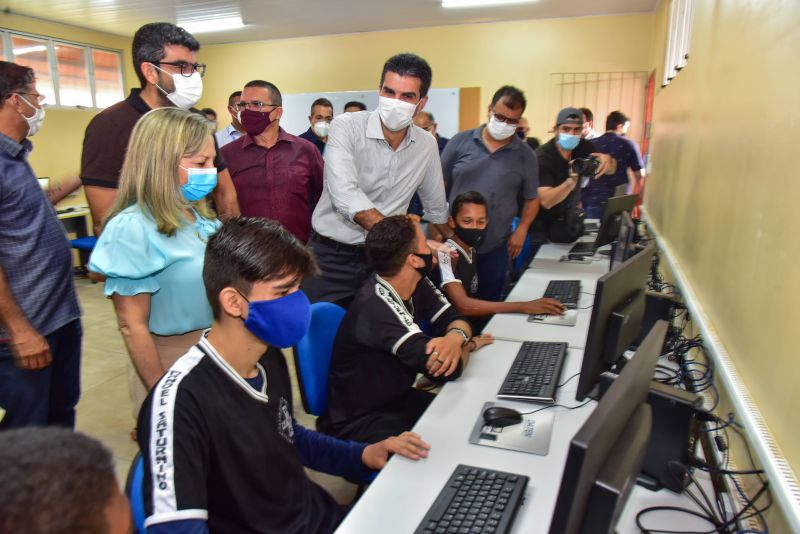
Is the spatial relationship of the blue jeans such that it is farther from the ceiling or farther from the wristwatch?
the ceiling

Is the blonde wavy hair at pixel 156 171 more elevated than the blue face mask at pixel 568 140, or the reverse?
the blue face mask at pixel 568 140

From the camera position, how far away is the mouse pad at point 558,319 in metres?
2.22

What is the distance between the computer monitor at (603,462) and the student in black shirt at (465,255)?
164 centimetres

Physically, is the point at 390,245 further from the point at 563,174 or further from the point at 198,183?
the point at 563,174

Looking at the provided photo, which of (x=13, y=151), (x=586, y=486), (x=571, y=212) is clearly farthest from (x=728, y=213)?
(x=13, y=151)

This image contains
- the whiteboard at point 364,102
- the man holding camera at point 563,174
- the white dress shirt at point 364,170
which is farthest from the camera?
the whiteboard at point 364,102

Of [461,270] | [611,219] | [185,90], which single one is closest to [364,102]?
[461,270]

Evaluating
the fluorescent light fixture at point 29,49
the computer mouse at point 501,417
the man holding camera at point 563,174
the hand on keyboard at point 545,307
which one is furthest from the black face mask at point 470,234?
the fluorescent light fixture at point 29,49

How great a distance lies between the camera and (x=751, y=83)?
1.62m

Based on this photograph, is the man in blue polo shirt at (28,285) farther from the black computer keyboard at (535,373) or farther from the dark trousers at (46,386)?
the black computer keyboard at (535,373)

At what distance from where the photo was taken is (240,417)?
1.07 m

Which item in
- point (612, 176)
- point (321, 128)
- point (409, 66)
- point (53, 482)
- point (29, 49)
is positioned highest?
point (29, 49)

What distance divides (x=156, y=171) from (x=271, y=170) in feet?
4.47

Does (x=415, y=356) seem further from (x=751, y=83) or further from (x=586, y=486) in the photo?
(x=751, y=83)
